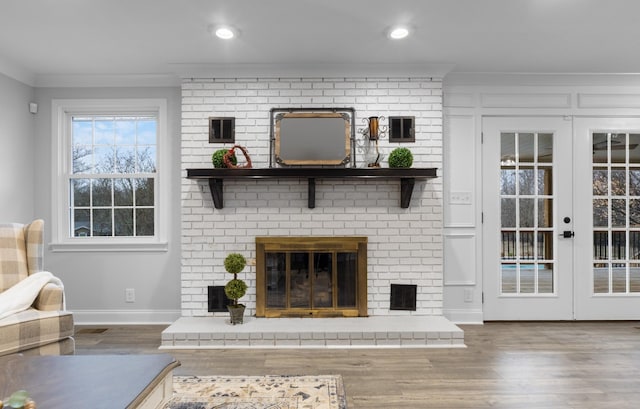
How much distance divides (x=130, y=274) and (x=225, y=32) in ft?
8.07

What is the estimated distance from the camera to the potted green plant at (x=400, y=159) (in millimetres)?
3576

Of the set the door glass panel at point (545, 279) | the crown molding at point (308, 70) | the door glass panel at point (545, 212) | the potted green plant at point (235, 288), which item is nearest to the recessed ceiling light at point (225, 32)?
the crown molding at point (308, 70)

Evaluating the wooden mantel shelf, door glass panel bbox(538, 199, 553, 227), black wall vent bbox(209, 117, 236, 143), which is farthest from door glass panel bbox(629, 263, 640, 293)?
black wall vent bbox(209, 117, 236, 143)

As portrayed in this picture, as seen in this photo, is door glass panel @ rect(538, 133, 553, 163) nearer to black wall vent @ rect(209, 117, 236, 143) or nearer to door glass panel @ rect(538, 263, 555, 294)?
door glass panel @ rect(538, 263, 555, 294)

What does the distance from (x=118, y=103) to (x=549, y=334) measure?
4.49 m

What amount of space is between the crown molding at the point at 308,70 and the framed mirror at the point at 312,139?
0.38 metres

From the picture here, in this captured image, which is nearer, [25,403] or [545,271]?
[25,403]

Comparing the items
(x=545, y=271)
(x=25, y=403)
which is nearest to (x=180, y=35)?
(x=25, y=403)

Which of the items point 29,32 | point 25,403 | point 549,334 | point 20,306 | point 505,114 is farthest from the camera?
point 505,114

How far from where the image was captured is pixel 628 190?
13.4 feet

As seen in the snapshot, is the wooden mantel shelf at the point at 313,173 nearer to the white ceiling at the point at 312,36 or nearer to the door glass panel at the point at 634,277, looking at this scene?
the white ceiling at the point at 312,36

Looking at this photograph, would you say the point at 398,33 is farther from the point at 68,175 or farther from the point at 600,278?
the point at 68,175

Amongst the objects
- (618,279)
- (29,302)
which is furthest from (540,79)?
(29,302)

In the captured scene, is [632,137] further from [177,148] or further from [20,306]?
[20,306]
